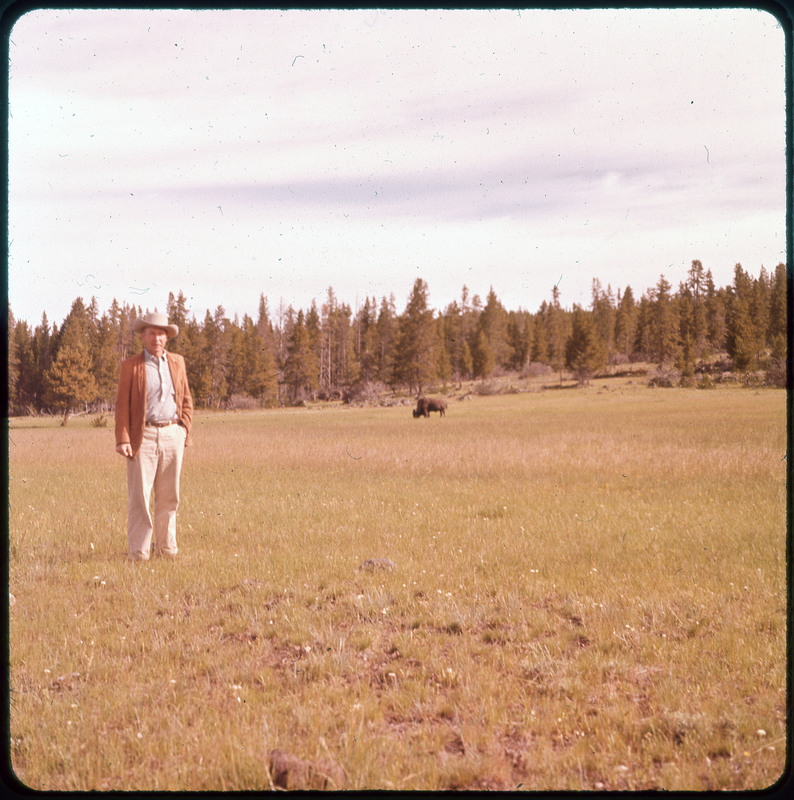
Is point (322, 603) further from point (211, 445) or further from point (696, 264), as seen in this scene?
point (696, 264)

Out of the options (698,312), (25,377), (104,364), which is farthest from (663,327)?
(25,377)

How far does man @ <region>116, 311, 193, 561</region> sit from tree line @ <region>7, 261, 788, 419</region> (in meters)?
50.2

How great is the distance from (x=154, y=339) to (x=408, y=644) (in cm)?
501

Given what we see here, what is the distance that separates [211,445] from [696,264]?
9246 cm

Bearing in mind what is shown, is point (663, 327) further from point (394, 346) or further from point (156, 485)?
point (156, 485)

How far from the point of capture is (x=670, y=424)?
92.6 feet

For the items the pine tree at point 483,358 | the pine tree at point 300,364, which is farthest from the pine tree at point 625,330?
the pine tree at point 300,364

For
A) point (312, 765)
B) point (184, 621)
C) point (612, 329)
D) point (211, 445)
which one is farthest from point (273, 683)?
point (612, 329)

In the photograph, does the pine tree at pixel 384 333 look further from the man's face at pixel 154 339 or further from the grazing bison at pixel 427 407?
the man's face at pixel 154 339

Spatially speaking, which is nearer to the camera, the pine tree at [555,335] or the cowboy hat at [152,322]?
the cowboy hat at [152,322]

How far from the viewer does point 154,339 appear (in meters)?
7.77

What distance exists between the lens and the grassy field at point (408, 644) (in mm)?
3818

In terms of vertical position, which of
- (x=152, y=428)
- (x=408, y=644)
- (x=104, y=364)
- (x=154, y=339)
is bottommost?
(x=408, y=644)

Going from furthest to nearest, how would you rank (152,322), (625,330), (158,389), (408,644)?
(625,330) → (158,389) → (152,322) → (408,644)
